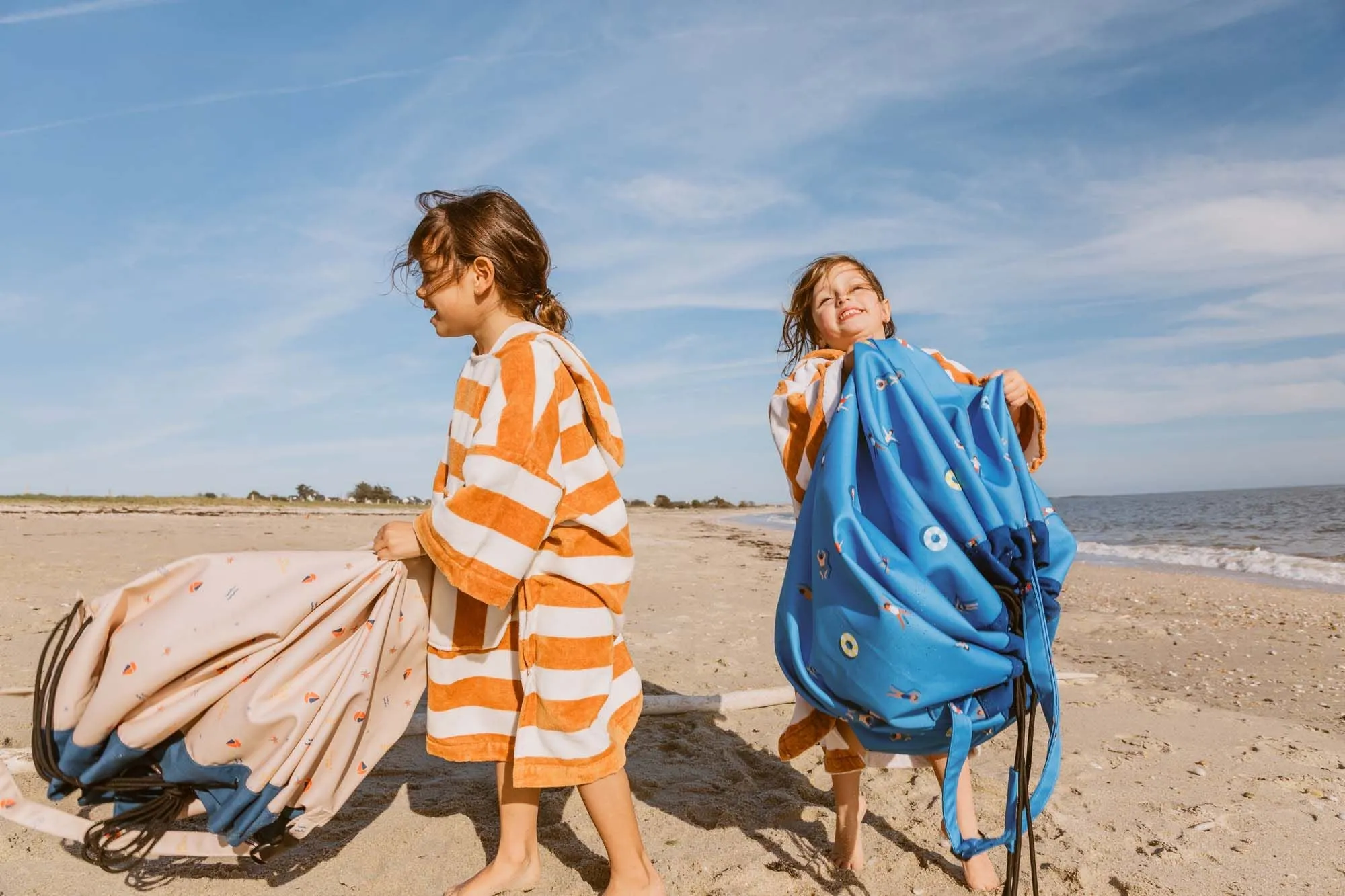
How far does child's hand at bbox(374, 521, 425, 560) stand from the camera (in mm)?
2367

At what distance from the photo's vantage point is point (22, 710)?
4.07 meters

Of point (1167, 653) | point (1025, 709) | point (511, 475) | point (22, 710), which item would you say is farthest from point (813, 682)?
point (1167, 653)

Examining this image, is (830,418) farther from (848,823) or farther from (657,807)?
(657,807)

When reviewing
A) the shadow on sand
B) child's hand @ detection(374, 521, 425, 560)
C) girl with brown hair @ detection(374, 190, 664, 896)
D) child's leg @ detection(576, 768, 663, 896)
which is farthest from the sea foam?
child's hand @ detection(374, 521, 425, 560)

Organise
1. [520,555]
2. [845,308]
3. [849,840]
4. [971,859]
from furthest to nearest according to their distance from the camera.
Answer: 1. [845,308]
2. [849,840]
3. [971,859]
4. [520,555]

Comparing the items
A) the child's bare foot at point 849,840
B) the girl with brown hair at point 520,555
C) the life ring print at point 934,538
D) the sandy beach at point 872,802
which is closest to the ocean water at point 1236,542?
the sandy beach at point 872,802

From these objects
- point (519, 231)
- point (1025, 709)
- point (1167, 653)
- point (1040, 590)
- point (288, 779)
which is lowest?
point (1167, 653)

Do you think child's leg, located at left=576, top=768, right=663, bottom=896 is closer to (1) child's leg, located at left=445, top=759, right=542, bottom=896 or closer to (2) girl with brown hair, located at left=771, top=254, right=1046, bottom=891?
(1) child's leg, located at left=445, top=759, right=542, bottom=896

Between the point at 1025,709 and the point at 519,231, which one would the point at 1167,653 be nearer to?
the point at 1025,709

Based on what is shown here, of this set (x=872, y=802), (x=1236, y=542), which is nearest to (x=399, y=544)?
(x=872, y=802)

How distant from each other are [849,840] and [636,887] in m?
0.78

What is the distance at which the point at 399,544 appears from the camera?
2.37 meters

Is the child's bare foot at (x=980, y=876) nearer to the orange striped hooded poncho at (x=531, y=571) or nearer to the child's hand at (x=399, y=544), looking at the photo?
the orange striped hooded poncho at (x=531, y=571)

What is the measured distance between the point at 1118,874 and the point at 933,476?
161cm
